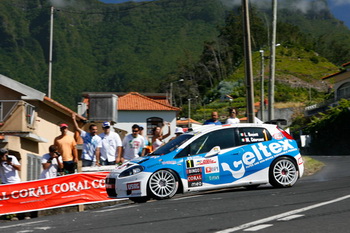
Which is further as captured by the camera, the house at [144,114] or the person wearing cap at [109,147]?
the house at [144,114]

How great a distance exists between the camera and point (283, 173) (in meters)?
14.0

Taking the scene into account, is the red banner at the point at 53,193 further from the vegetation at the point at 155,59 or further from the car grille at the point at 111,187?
the vegetation at the point at 155,59

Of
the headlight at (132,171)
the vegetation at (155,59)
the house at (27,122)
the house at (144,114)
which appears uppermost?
the vegetation at (155,59)

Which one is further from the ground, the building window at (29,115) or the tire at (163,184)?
the building window at (29,115)

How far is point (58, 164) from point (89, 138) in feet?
4.62

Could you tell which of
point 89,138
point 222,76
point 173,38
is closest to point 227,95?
point 222,76

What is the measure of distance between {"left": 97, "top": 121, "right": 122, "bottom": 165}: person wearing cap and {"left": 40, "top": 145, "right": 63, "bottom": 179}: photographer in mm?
A: 1359

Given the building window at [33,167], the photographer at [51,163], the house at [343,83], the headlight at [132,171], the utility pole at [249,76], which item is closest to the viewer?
the headlight at [132,171]

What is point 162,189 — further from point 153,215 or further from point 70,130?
point 70,130

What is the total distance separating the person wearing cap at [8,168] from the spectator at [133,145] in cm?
281

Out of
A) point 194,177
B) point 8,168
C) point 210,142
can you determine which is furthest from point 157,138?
point 8,168

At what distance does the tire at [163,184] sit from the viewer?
1285 cm

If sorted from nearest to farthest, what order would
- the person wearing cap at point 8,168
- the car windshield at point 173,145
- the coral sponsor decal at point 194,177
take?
the coral sponsor decal at point 194,177
the car windshield at point 173,145
the person wearing cap at point 8,168

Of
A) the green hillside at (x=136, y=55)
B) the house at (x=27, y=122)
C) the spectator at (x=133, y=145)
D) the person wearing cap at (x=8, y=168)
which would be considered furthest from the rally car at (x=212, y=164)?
the green hillside at (x=136, y=55)
